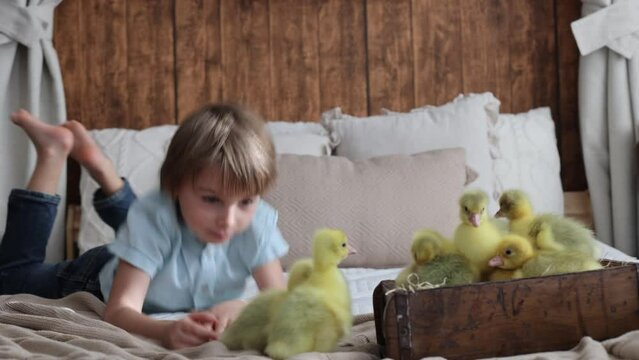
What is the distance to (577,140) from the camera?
9.93 feet

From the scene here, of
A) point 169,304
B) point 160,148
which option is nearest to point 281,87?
point 160,148

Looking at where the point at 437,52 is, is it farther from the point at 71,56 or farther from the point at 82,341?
the point at 82,341

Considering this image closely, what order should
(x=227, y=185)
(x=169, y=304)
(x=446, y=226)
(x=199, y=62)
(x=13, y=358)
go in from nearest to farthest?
(x=13, y=358), (x=227, y=185), (x=169, y=304), (x=446, y=226), (x=199, y=62)

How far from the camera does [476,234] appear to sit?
4.21 feet

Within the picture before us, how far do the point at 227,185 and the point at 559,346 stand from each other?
620 mm

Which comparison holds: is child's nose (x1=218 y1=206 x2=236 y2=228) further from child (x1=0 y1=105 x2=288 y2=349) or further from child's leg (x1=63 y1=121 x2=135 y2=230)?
child's leg (x1=63 y1=121 x2=135 y2=230)

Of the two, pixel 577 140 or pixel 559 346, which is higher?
pixel 577 140

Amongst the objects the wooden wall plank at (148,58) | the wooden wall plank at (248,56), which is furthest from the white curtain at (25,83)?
the wooden wall plank at (248,56)

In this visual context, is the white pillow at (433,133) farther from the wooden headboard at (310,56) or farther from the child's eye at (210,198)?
the child's eye at (210,198)

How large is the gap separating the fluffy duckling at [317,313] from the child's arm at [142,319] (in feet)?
0.51

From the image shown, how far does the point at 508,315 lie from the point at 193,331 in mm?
466

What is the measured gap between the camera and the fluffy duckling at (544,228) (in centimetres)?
132

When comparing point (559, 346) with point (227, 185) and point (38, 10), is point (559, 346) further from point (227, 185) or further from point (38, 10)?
point (38, 10)

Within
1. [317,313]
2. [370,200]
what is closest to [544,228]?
[317,313]
